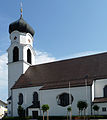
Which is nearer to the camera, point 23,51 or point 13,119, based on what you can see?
point 13,119

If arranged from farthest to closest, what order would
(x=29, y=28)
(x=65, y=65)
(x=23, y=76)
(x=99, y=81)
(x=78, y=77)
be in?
(x=29, y=28), (x=23, y=76), (x=65, y=65), (x=78, y=77), (x=99, y=81)

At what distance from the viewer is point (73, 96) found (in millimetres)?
34062

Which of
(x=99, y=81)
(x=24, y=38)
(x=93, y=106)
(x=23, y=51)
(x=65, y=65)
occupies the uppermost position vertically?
(x=24, y=38)

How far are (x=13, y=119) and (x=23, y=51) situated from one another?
1362 cm

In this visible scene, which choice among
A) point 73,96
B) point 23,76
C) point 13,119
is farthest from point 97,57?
point 13,119

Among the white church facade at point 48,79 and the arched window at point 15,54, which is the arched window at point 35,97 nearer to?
the white church facade at point 48,79

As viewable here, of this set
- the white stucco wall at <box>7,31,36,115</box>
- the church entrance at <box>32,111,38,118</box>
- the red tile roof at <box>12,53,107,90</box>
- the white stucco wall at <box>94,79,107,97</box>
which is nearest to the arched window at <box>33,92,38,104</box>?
the red tile roof at <box>12,53,107,90</box>

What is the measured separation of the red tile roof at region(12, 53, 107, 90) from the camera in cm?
3556

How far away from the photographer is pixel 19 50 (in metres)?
45.7

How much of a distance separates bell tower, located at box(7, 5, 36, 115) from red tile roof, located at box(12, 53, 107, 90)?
1.88 metres

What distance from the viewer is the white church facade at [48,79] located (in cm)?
3372

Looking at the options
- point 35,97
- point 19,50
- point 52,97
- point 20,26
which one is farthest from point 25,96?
point 20,26

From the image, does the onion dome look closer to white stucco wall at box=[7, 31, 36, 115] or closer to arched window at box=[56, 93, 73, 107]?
white stucco wall at box=[7, 31, 36, 115]

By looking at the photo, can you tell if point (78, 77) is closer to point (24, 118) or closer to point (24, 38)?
point (24, 118)
